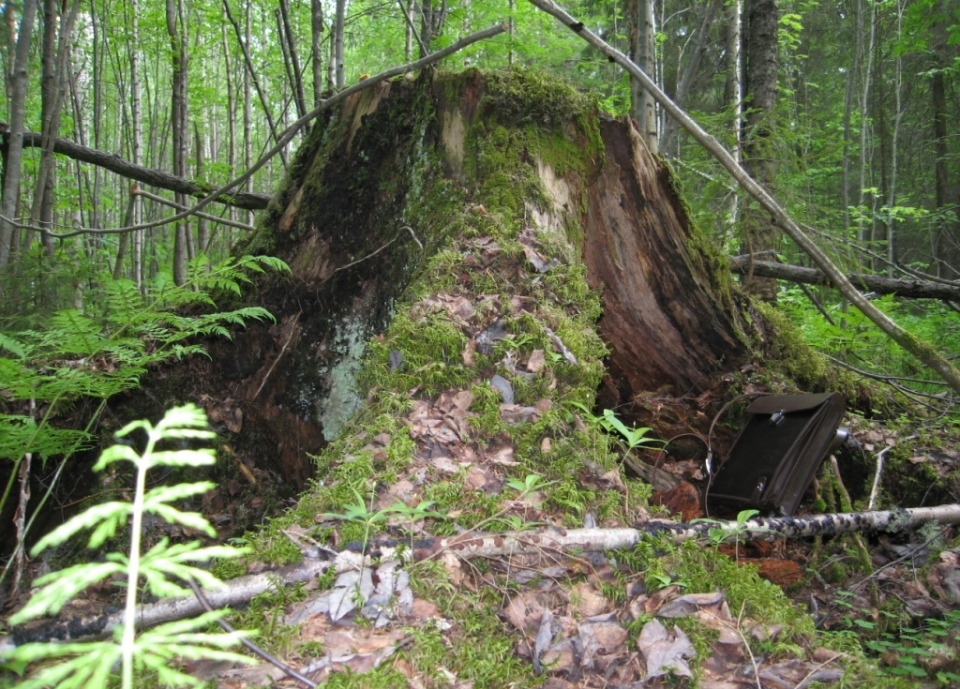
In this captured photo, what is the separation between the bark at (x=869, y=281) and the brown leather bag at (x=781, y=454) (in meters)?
2.00

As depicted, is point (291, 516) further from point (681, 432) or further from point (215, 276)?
point (681, 432)

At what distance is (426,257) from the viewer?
360cm

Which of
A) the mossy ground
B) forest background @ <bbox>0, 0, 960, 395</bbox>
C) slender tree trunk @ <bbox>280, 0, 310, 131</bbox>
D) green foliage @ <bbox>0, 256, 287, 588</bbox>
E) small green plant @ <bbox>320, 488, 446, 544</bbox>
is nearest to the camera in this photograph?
the mossy ground

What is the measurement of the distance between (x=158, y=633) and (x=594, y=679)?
55.6 inches

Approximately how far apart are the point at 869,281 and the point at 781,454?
308 centimetres

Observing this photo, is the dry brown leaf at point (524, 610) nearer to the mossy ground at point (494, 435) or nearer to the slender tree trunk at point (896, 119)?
the mossy ground at point (494, 435)

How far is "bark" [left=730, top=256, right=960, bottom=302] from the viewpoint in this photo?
5.18m

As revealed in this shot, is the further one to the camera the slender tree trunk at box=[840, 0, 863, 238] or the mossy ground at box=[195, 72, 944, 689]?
the slender tree trunk at box=[840, 0, 863, 238]

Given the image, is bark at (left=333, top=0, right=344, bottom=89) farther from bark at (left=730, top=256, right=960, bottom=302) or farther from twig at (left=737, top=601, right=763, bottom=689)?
twig at (left=737, top=601, right=763, bottom=689)

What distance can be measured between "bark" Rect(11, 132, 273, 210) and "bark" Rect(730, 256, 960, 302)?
468 centimetres

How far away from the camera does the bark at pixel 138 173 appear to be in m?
6.03

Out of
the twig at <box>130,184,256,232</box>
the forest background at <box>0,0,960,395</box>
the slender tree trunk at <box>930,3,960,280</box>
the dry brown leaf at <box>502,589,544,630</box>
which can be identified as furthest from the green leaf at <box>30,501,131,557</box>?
the slender tree trunk at <box>930,3,960,280</box>

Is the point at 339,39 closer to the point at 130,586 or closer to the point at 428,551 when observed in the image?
the point at 428,551

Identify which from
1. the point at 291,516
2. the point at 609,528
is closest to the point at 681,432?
the point at 609,528
